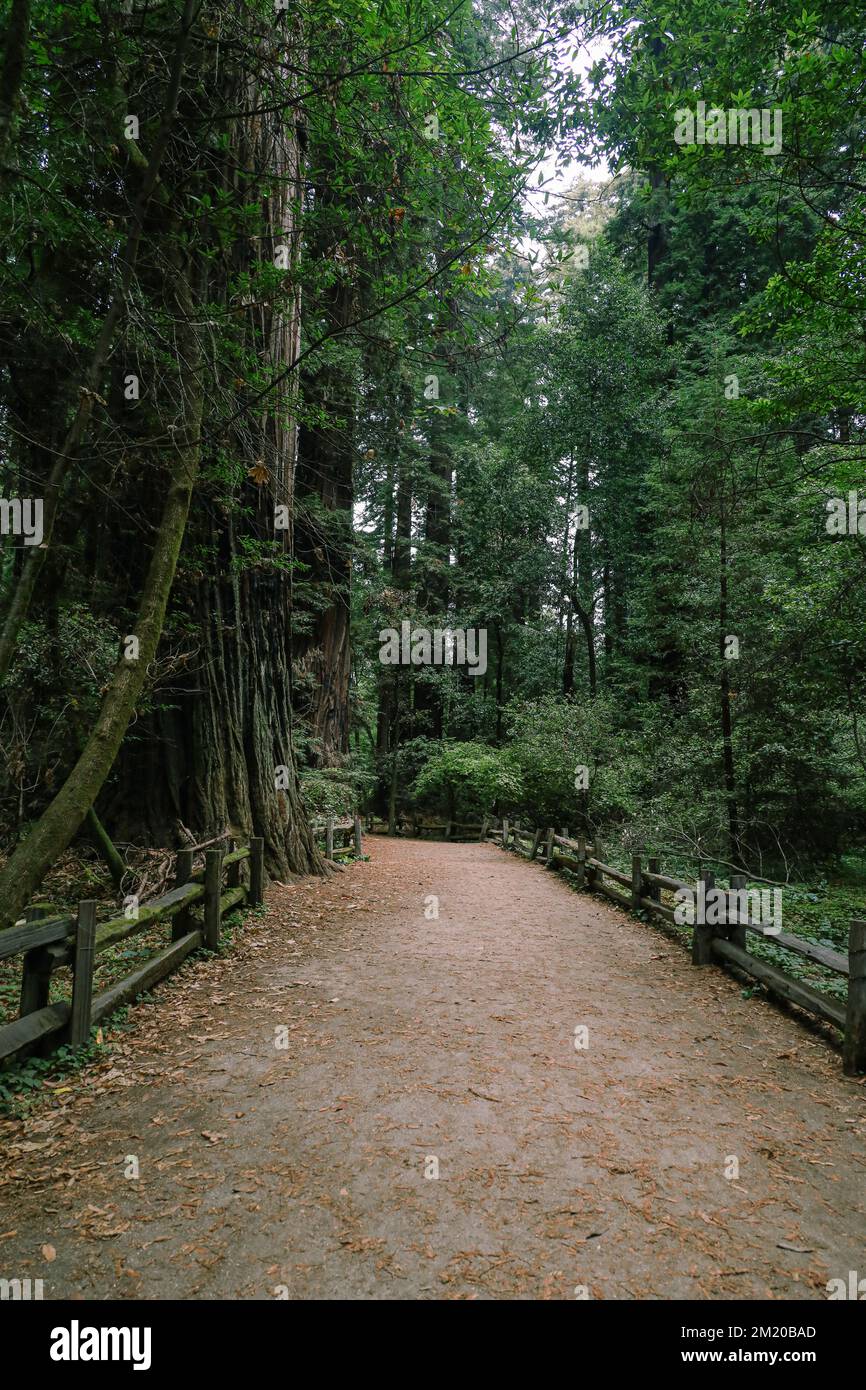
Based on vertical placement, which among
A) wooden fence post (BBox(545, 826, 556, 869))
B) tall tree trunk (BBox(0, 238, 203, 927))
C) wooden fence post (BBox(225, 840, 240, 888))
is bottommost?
wooden fence post (BBox(545, 826, 556, 869))

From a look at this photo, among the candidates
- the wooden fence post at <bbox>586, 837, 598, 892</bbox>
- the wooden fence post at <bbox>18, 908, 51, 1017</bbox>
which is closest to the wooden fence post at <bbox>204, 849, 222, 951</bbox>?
the wooden fence post at <bbox>18, 908, 51, 1017</bbox>

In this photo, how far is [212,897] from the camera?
6.63 m

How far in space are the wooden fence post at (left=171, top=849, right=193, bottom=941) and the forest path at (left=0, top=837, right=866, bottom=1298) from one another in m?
0.38

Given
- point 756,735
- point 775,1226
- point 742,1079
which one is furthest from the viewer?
point 756,735

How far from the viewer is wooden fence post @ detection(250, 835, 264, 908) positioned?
814cm

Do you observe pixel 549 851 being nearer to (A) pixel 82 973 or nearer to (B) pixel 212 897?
(B) pixel 212 897

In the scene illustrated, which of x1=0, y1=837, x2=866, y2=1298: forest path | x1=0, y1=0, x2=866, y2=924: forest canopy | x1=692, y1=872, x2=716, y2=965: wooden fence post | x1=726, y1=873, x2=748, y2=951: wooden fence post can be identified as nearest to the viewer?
x1=0, y1=837, x2=866, y2=1298: forest path

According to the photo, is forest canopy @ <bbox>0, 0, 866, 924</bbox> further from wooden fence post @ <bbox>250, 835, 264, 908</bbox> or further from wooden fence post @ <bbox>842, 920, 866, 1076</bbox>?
wooden fence post @ <bbox>842, 920, 866, 1076</bbox>

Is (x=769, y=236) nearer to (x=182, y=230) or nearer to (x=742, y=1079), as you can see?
(x=182, y=230)

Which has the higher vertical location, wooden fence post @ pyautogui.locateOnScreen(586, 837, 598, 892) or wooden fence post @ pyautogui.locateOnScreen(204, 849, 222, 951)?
wooden fence post @ pyautogui.locateOnScreen(204, 849, 222, 951)

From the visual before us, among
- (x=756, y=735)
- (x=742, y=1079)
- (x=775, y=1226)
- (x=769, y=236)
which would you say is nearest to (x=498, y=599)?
(x=756, y=735)

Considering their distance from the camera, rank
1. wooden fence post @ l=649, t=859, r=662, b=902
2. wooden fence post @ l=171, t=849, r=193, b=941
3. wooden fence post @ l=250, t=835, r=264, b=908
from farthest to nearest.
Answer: wooden fence post @ l=649, t=859, r=662, b=902
wooden fence post @ l=250, t=835, r=264, b=908
wooden fence post @ l=171, t=849, r=193, b=941
